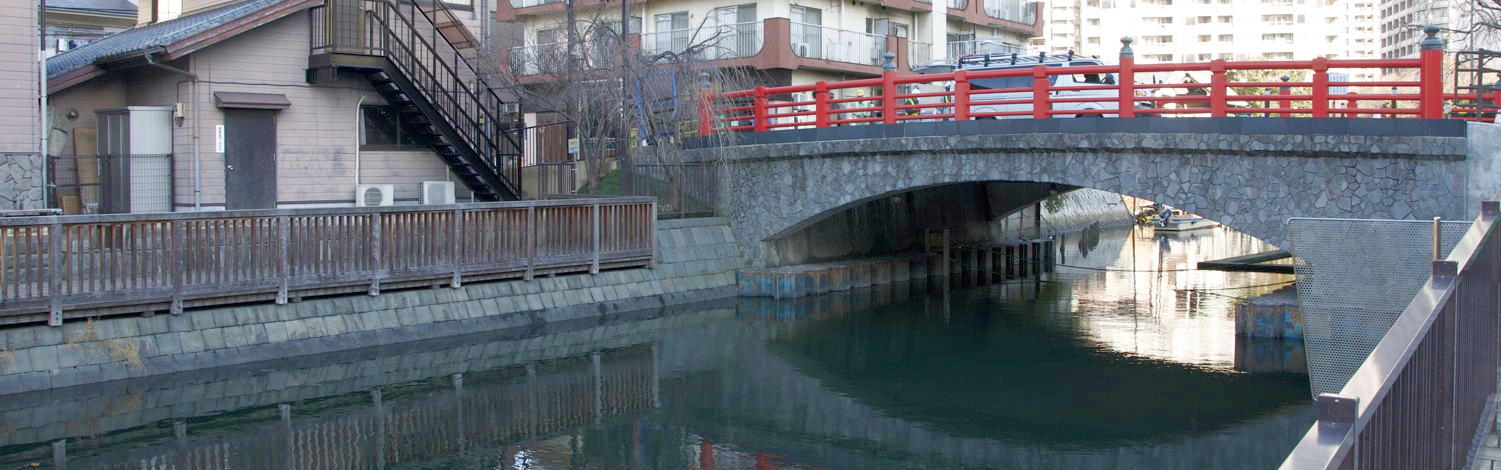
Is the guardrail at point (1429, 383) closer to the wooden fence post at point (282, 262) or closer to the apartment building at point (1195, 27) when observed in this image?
the wooden fence post at point (282, 262)

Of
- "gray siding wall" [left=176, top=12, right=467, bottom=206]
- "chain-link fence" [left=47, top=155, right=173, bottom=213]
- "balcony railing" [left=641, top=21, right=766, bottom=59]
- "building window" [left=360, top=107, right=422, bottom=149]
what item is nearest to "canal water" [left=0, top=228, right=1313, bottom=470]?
"gray siding wall" [left=176, top=12, right=467, bottom=206]

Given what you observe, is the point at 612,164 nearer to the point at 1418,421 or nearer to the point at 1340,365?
the point at 1340,365

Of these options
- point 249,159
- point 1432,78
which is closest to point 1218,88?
point 1432,78

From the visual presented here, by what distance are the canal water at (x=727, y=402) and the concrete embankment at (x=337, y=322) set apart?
0.86 ft

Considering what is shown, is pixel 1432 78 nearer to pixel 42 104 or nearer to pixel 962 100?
pixel 962 100

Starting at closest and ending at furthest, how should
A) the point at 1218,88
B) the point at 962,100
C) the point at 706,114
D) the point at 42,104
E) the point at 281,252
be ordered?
1. the point at 281,252
2. the point at 1218,88
3. the point at 42,104
4. the point at 962,100
5. the point at 706,114

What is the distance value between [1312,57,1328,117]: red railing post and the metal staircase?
13.7 metres

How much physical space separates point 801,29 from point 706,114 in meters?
12.4

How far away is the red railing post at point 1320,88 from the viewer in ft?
55.6

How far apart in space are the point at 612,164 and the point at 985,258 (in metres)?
8.95

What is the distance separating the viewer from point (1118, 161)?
18953 mm

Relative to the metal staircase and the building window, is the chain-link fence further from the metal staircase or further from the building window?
the building window

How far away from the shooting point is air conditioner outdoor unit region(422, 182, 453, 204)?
23.4m

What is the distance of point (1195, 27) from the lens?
321ft
